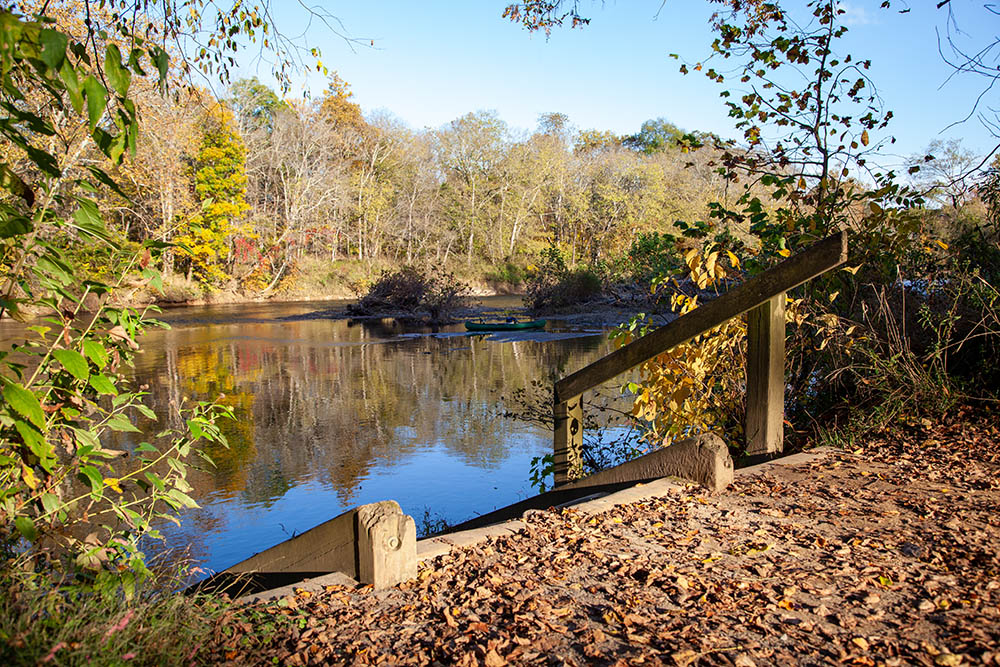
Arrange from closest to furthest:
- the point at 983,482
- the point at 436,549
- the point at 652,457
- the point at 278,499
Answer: the point at 436,549 < the point at 983,482 < the point at 652,457 < the point at 278,499

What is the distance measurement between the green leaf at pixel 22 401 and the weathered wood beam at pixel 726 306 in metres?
3.41

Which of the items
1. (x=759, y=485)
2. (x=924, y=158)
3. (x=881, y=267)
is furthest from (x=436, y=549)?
(x=924, y=158)

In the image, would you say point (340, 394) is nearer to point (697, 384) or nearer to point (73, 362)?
point (697, 384)

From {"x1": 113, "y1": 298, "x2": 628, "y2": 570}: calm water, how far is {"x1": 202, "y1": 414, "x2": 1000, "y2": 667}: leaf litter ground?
1.45 meters

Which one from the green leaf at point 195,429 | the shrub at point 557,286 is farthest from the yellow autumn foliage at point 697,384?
the shrub at point 557,286

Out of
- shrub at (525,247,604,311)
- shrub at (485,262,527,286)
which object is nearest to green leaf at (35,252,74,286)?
shrub at (525,247,604,311)

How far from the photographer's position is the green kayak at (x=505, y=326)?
25812 mm

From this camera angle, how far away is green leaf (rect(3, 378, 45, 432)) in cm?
239

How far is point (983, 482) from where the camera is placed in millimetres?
4211

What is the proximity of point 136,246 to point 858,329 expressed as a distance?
506 centimetres

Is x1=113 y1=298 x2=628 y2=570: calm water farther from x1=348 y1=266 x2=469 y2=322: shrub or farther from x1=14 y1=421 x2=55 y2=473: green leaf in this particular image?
x1=348 y1=266 x2=469 y2=322: shrub

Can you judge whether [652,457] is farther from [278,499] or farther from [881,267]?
[278,499]

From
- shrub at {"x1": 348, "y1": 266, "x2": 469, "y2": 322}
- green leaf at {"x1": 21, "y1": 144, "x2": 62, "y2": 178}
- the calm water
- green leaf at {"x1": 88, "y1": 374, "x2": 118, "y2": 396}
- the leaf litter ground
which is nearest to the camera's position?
green leaf at {"x1": 21, "y1": 144, "x2": 62, "y2": 178}

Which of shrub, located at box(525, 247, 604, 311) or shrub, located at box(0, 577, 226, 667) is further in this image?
shrub, located at box(525, 247, 604, 311)
